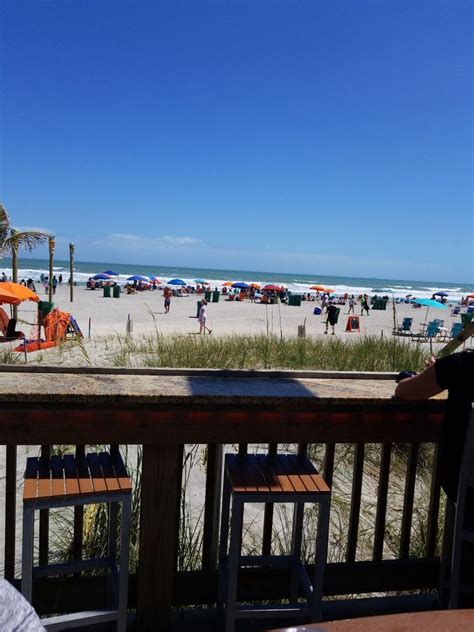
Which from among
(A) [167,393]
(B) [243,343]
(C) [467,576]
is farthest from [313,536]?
(B) [243,343]

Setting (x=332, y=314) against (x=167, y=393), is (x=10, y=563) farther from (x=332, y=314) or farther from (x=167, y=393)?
(x=332, y=314)

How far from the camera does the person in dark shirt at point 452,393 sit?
2.01m

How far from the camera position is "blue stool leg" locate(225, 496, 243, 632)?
2.00m

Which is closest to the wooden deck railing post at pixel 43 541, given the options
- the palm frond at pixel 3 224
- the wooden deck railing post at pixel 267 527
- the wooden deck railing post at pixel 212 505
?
the wooden deck railing post at pixel 212 505

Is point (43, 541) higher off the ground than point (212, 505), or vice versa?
point (212, 505)

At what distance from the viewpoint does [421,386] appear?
83.4 inches

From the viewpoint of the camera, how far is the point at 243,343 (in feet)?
25.5

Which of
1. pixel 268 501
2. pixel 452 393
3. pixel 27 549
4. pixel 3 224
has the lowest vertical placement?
pixel 27 549

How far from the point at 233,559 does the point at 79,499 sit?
63cm

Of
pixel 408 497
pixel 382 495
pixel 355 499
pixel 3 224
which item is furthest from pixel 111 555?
pixel 3 224

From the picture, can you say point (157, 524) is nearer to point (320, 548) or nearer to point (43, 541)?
point (43, 541)

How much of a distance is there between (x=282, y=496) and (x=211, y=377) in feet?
2.23

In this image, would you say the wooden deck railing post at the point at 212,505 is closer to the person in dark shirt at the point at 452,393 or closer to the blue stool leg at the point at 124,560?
the blue stool leg at the point at 124,560

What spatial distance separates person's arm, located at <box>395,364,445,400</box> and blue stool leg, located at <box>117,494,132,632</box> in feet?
3.80
